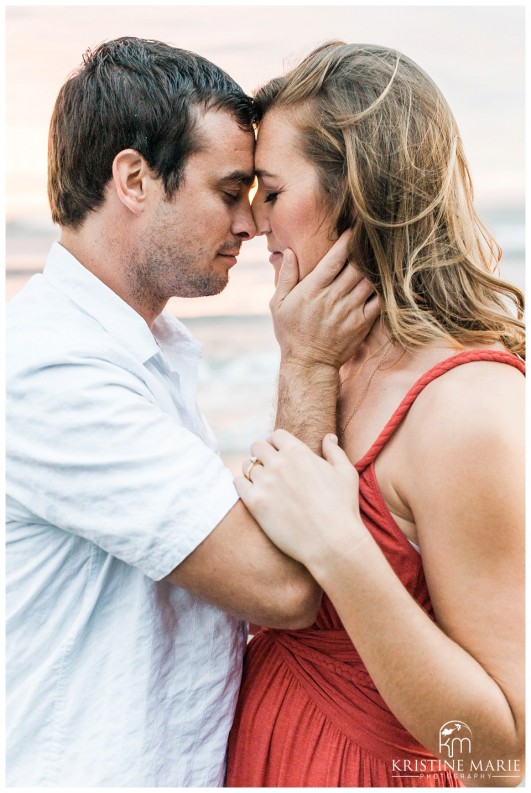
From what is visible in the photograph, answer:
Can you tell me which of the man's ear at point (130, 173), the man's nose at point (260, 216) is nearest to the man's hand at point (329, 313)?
the man's nose at point (260, 216)

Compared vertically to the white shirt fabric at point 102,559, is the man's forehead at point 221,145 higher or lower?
higher

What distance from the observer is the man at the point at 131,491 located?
1.58 m

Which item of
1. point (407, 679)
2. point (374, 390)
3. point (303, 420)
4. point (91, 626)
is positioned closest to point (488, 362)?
point (374, 390)

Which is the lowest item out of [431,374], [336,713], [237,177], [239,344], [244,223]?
[239,344]

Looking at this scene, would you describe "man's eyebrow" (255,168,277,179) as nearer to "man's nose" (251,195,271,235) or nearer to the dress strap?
"man's nose" (251,195,271,235)

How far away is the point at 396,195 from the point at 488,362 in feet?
1.44

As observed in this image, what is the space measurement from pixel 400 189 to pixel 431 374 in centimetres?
44

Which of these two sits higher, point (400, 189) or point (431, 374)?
point (400, 189)

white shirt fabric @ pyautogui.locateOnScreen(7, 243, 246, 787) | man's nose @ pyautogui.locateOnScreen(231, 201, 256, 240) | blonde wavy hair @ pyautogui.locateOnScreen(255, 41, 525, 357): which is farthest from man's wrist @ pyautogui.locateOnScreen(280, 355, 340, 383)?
man's nose @ pyautogui.locateOnScreen(231, 201, 256, 240)

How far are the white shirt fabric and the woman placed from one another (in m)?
0.15

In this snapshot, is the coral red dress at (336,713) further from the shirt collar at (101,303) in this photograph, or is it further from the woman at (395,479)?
the shirt collar at (101,303)

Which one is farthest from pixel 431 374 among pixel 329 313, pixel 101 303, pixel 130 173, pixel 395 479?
pixel 130 173

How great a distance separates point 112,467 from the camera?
1571 millimetres

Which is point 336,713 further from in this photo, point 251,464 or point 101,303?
point 101,303
